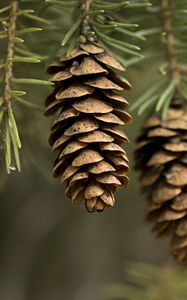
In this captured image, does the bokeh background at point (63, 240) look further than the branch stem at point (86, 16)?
Yes

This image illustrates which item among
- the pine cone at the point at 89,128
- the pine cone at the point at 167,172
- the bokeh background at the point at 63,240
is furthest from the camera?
the bokeh background at the point at 63,240

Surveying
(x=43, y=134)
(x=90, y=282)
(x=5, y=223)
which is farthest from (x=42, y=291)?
(x=43, y=134)

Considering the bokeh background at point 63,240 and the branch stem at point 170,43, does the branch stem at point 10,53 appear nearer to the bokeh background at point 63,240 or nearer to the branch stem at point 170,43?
the branch stem at point 170,43

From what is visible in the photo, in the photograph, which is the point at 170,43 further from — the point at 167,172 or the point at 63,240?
the point at 63,240

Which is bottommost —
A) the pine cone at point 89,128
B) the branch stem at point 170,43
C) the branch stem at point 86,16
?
the pine cone at point 89,128

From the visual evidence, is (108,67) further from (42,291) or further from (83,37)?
(42,291)

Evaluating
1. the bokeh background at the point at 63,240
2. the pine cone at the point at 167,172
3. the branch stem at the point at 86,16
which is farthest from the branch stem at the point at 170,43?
the bokeh background at the point at 63,240

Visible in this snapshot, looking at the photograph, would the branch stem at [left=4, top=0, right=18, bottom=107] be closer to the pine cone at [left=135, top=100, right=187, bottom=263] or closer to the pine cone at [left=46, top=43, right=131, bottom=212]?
the pine cone at [left=46, top=43, right=131, bottom=212]

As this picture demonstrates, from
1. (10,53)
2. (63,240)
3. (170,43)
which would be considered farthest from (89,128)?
(63,240)
